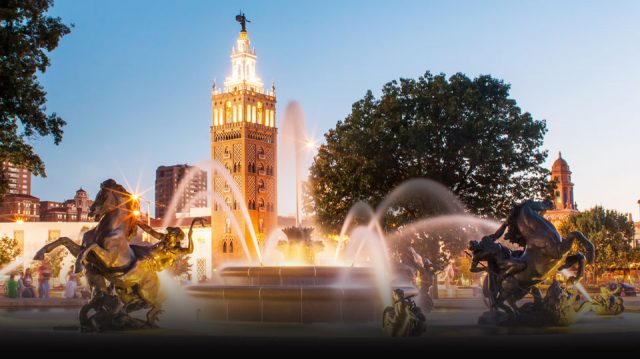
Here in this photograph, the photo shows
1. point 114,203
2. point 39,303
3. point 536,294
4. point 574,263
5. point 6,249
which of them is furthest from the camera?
point 6,249

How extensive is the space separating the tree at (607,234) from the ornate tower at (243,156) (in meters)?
52.5

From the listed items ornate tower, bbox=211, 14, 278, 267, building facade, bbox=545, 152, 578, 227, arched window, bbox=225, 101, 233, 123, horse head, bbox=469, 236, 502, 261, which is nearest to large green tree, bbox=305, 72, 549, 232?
horse head, bbox=469, 236, 502, 261

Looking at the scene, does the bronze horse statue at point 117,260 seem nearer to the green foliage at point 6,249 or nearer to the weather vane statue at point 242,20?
the green foliage at point 6,249

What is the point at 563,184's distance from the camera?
152 metres

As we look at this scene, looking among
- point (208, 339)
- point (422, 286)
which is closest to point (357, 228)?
point (422, 286)

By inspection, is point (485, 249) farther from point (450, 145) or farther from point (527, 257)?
point (450, 145)

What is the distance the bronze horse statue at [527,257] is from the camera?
58.8ft

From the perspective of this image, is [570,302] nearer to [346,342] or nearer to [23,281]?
[346,342]

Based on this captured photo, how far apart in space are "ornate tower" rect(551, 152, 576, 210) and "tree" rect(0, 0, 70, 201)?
13432cm

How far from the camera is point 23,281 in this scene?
1394 inches

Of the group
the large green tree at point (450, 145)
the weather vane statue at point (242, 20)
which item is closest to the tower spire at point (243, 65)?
the weather vane statue at point (242, 20)

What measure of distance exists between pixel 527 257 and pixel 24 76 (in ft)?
48.9

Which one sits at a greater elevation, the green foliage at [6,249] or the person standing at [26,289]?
the green foliage at [6,249]

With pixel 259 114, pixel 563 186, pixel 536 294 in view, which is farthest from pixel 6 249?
pixel 563 186
